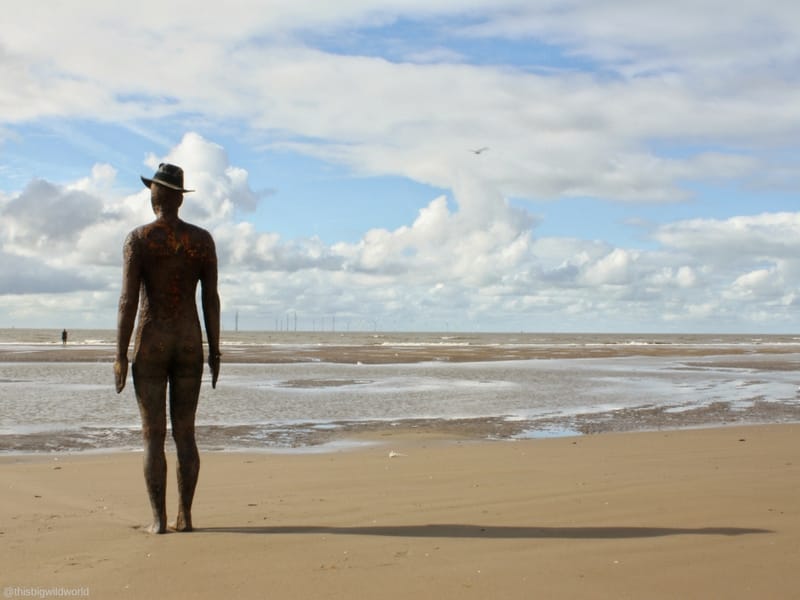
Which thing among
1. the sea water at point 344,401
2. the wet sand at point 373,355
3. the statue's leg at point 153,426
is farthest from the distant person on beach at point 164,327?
the wet sand at point 373,355

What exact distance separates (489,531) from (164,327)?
3.16 metres

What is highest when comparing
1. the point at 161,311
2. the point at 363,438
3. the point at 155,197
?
the point at 155,197

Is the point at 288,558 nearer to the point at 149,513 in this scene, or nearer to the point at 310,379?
the point at 149,513

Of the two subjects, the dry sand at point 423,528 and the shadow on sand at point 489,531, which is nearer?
the dry sand at point 423,528

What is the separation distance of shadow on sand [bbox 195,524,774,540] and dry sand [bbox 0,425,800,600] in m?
0.02

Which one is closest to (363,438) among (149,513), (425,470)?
(425,470)

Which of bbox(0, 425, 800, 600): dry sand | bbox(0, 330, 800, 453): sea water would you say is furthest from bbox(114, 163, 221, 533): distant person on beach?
bbox(0, 330, 800, 453): sea water

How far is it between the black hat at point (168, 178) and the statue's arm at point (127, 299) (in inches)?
21.1

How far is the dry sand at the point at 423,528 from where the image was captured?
5.07 m

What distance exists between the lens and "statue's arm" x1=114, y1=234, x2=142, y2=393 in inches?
260

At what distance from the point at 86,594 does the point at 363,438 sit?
9.68 m

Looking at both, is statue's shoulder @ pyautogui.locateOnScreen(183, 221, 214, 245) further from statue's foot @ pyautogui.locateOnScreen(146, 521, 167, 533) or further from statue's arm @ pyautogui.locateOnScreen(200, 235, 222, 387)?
statue's foot @ pyautogui.locateOnScreen(146, 521, 167, 533)

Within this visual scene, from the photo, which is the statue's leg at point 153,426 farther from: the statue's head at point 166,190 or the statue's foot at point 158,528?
the statue's head at point 166,190

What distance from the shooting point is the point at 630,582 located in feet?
16.6
